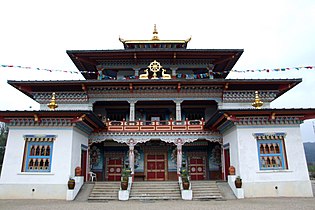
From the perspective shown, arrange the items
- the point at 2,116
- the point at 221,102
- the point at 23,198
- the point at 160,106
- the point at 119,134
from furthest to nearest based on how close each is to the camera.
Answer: the point at 160,106 < the point at 221,102 < the point at 119,134 < the point at 2,116 < the point at 23,198

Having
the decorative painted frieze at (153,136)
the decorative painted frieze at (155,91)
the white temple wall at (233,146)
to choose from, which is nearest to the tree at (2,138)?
the decorative painted frieze at (155,91)

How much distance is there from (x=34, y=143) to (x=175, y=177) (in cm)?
990

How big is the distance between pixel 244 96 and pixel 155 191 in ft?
32.1

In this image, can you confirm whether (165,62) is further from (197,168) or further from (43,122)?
(43,122)

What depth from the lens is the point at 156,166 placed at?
64.6ft

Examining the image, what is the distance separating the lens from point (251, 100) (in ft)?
63.2

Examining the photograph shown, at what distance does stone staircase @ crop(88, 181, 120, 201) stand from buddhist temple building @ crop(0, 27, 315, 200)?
0.32m

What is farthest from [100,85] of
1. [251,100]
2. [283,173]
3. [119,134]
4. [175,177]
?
[283,173]

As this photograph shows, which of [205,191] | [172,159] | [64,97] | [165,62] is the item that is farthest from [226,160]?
[64,97]

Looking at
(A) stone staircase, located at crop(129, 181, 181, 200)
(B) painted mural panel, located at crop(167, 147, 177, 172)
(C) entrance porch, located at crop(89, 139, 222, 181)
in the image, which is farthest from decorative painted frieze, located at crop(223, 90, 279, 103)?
(A) stone staircase, located at crop(129, 181, 181, 200)

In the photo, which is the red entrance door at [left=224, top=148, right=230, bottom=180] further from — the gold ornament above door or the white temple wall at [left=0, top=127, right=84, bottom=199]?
the white temple wall at [left=0, top=127, right=84, bottom=199]

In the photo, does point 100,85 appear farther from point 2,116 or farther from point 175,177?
point 175,177

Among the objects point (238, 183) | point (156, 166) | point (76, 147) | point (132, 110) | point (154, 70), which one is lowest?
point (238, 183)

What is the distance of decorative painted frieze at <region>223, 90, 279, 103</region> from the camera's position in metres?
19.2
